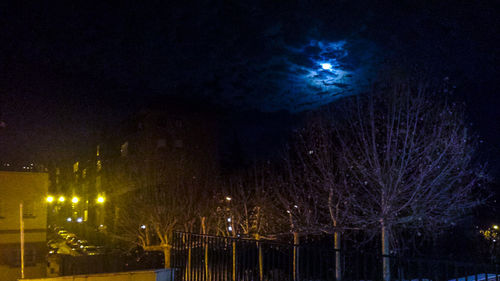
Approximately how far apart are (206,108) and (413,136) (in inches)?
1381

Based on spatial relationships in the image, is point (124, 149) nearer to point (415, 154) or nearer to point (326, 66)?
point (326, 66)

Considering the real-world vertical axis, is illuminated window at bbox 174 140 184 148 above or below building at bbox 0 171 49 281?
above

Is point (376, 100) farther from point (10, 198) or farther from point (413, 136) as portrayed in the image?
point (10, 198)

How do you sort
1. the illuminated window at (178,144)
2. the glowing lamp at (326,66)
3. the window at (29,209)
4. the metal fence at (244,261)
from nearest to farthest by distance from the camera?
the metal fence at (244,261) < the glowing lamp at (326,66) < the window at (29,209) < the illuminated window at (178,144)

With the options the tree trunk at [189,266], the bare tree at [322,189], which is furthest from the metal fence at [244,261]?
the bare tree at [322,189]

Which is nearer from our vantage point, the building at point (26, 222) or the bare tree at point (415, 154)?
the bare tree at point (415, 154)

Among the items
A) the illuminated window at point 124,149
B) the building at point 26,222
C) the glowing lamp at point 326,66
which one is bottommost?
the building at point 26,222

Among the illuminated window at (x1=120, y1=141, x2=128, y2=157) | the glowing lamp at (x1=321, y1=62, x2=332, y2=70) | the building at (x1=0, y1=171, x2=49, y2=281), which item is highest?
the glowing lamp at (x1=321, y1=62, x2=332, y2=70)

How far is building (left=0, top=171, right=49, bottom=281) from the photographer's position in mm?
25062

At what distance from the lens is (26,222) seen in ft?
87.6

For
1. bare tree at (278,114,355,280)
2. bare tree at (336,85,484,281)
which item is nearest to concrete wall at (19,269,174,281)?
bare tree at (336,85,484,281)

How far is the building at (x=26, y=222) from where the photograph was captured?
2506 centimetres

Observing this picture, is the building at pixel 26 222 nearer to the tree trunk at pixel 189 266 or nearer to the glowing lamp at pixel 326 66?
the glowing lamp at pixel 326 66

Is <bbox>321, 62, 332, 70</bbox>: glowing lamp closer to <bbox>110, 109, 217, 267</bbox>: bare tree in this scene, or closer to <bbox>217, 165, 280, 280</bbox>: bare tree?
<bbox>217, 165, 280, 280</bbox>: bare tree
